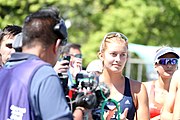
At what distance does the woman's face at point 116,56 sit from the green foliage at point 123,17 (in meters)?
11.3

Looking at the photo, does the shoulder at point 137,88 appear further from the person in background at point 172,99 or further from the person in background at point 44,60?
the person in background at point 44,60

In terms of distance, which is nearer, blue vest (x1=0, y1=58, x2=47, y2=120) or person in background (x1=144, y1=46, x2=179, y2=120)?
blue vest (x1=0, y1=58, x2=47, y2=120)

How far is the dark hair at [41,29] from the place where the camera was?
140 inches

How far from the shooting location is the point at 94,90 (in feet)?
12.6

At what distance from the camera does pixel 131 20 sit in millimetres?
18469

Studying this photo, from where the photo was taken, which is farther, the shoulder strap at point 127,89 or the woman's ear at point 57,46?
the shoulder strap at point 127,89

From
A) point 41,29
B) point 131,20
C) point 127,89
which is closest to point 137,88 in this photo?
point 127,89

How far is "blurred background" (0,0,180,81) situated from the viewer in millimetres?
17281

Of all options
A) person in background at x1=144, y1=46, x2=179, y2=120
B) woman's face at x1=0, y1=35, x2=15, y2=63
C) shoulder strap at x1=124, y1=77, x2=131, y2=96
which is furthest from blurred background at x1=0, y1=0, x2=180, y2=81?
woman's face at x1=0, y1=35, x2=15, y2=63

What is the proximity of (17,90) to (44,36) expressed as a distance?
35cm

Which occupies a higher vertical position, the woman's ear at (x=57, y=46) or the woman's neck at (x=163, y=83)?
the woman's ear at (x=57, y=46)

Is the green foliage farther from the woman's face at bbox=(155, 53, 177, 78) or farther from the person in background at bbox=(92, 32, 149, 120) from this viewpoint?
the person in background at bbox=(92, 32, 149, 120)

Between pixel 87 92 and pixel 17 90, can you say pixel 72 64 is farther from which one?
pixel 17 90

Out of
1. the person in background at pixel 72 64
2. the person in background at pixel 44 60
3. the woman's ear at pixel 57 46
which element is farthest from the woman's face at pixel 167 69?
the woman's ear at pixel 57 46
